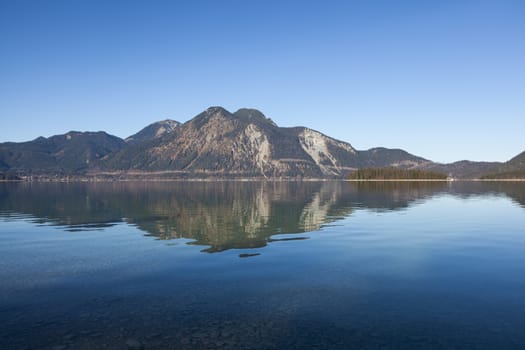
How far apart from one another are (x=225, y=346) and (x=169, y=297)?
880 cm

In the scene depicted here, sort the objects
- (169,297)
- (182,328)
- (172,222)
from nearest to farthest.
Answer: (182,328) → (169,297) → (172,222)

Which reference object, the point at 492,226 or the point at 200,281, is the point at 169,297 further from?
the point at 492,226

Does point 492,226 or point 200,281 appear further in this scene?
point 492,226

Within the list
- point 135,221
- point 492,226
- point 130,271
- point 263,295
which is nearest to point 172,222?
point 135,221

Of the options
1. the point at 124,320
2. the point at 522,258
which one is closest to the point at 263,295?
the point at 124,320

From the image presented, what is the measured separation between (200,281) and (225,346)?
38.9 feet

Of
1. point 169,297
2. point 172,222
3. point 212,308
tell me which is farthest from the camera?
point 172,222

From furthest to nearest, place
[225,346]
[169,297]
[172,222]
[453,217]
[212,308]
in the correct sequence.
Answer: [453,217]
[172,222]
[169,297]
[212,308]
[225,346]

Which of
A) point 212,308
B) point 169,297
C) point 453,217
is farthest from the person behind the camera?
point 453,217

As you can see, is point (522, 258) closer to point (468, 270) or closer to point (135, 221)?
point (468, 270)

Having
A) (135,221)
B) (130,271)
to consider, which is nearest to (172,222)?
(135,221)

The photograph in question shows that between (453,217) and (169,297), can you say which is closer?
(169,297)

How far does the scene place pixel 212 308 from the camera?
24438 mm

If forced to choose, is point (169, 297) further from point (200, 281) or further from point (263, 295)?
point (263, 295)
